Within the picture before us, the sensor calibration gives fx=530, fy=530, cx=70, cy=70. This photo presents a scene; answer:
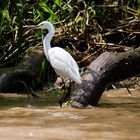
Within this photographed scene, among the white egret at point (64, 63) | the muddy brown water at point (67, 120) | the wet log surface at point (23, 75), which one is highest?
the white egret at point (64, 63)

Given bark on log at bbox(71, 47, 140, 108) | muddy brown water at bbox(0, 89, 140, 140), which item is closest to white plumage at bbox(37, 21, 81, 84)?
bark on log at bbox(71, 47, 140, 108)

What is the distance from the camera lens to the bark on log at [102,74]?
588 centimetres

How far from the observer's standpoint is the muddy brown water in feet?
13.8

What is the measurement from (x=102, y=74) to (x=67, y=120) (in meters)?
1.14

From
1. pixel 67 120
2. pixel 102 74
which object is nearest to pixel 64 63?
pixel 102 74

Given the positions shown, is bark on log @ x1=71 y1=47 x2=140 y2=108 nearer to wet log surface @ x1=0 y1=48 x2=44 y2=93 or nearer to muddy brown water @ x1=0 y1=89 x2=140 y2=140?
Result: muddy brown water @ x1=0 y1=89 x2=140 y2=140

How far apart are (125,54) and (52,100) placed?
1.23 meters

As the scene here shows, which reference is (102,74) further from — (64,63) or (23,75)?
(23,75)

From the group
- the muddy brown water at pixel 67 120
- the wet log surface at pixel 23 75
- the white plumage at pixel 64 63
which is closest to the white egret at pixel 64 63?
the white plumage at pixel 64 63

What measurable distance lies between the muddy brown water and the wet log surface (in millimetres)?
726

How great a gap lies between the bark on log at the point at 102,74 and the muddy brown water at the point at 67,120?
0.15 meters

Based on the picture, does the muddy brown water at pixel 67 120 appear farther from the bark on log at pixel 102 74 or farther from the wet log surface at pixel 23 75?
the wet log surface at pixel 23 75

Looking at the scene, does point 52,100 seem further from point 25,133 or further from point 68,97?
point 25,133

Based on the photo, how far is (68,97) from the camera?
6.20 meters
